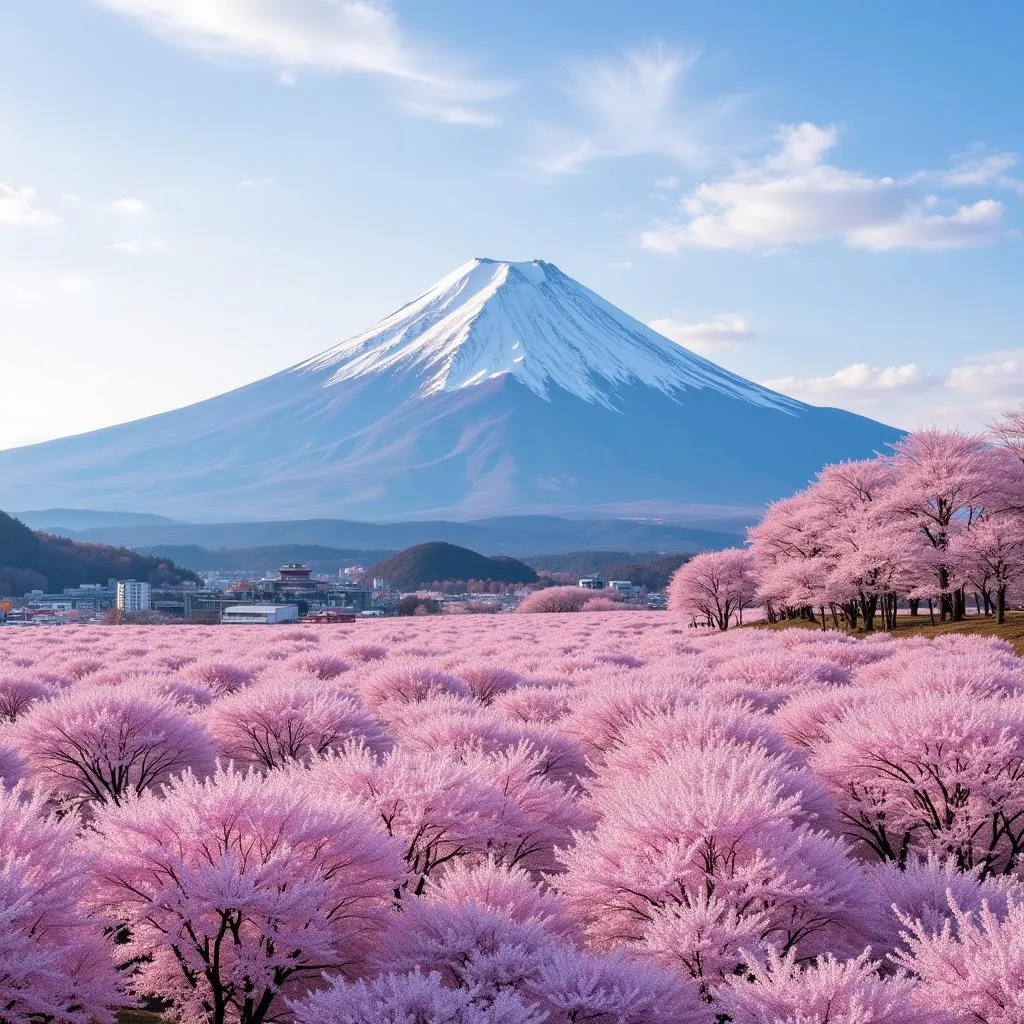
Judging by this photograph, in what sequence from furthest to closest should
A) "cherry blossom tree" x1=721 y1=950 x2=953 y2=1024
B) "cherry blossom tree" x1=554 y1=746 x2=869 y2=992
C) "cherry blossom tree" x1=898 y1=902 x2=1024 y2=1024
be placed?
"cherry blossom tree" x1=554 y1=746 x2=869 y2=992 → "cherry blossom tree" x1=898 y1=902 x2=1024 y2=1024 → "cherry blossom tree" x1=721 y1=950 x2=953 y2=1024

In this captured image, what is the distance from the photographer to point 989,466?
52.0 metres

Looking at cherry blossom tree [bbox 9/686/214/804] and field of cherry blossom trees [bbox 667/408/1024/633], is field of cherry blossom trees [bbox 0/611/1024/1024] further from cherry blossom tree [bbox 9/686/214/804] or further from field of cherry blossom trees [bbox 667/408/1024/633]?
field of cherry blossom trees [bbox 667/408/1024/633]

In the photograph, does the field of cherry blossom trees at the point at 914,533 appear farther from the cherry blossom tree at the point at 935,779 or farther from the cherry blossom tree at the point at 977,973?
the cherry blossom tree at the point at 977,973

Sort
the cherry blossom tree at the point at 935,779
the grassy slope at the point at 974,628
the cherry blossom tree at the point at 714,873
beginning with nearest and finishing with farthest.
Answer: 1. the cherry blossom tree at the point at 714,873
2. the cherry blossom tree at the point at 935,779
3. the grassy slope at the point at 974,628

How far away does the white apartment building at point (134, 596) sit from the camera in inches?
4783

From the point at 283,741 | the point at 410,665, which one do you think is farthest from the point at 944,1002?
the point at 410,665

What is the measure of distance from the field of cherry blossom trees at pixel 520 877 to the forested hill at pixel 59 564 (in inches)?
5344

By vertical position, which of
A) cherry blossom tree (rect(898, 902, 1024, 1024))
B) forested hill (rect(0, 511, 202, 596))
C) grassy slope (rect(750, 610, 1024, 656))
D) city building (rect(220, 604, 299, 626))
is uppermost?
forested hill (rect(0, 511, 202, 596))

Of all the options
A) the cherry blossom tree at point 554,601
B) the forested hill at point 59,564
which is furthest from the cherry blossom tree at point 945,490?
the forested hill at point 59,564

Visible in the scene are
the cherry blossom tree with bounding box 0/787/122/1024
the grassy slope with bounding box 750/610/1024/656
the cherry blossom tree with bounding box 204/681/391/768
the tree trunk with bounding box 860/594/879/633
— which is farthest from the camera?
the tree trunk with bounding box 860/594/879/633

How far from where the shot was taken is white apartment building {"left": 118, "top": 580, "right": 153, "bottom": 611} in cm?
Answer: 12149

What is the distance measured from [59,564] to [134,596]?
102 feet

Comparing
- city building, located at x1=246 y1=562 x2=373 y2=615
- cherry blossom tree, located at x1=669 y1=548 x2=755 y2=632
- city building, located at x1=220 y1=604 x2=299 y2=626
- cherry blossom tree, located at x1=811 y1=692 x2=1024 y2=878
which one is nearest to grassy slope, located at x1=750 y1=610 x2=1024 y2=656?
cherry blossom tree, located at x1=669 y1=548 x2=755 y2=632

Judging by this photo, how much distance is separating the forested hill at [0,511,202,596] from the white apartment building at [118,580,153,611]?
2137 cm
